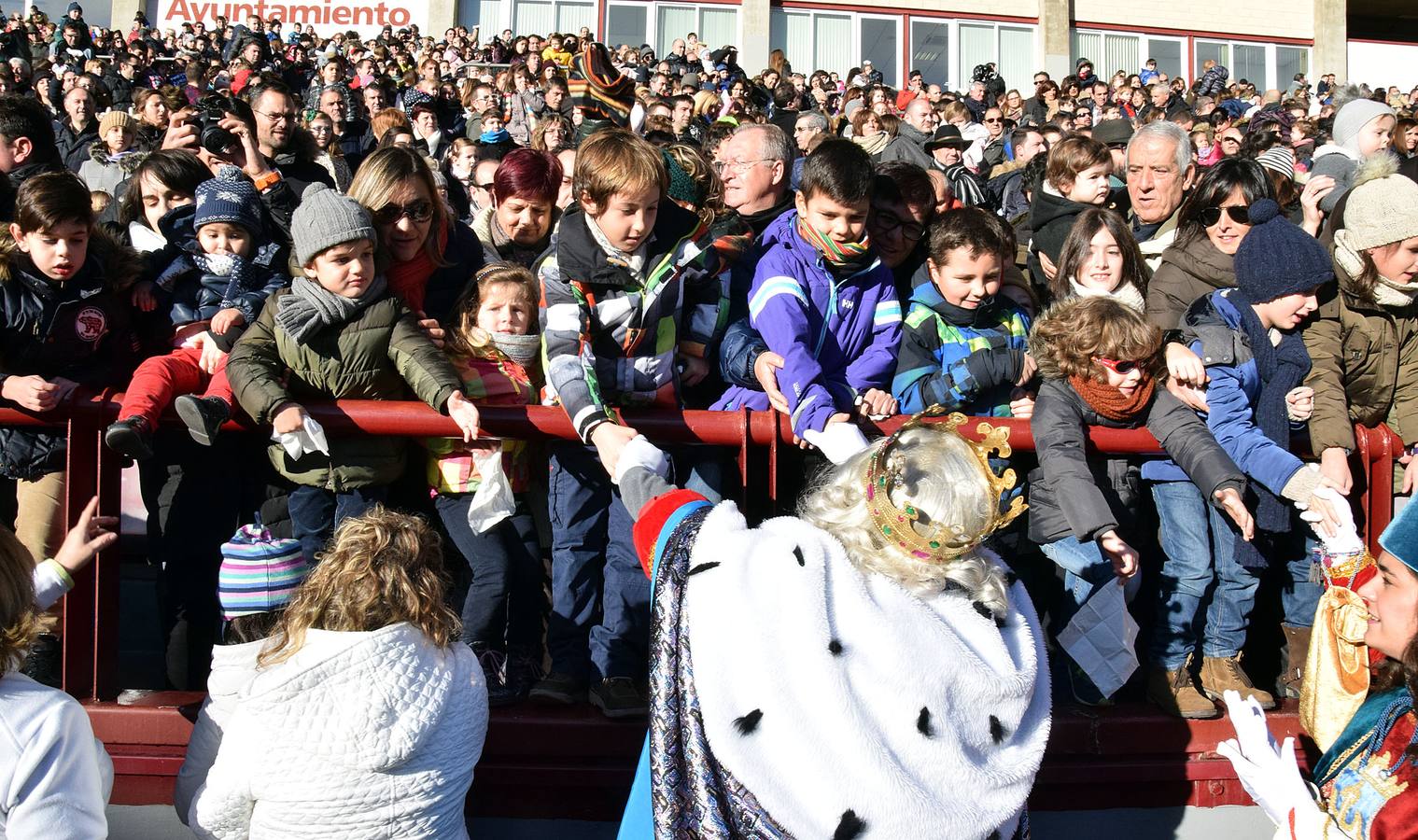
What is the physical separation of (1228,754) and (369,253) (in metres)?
2.84

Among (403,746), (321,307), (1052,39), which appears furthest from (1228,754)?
(1052,39)

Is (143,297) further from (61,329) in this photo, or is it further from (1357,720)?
(1357,720)

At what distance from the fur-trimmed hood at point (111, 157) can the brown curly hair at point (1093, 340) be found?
5.56m

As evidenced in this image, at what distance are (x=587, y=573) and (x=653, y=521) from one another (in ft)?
3.47

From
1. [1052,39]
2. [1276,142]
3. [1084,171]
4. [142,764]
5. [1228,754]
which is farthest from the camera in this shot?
[1052,39]

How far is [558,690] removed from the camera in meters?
3.64

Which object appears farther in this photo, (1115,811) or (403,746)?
(1115,811)

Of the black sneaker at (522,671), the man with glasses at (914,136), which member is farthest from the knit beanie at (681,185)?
the man with glasses at (914,136)

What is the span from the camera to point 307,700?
2887mm

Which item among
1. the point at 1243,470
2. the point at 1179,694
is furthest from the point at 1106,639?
the point at 1243,470

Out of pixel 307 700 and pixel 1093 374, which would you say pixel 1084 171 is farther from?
pixel 307 700

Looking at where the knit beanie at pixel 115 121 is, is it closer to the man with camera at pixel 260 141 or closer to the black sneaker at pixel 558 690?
the man with camera at pixel 260 141

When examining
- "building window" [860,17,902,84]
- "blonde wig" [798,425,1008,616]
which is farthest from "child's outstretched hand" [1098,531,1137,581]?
"building window" [860,17,902,84]

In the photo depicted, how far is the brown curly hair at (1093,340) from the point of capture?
12.5 ft
